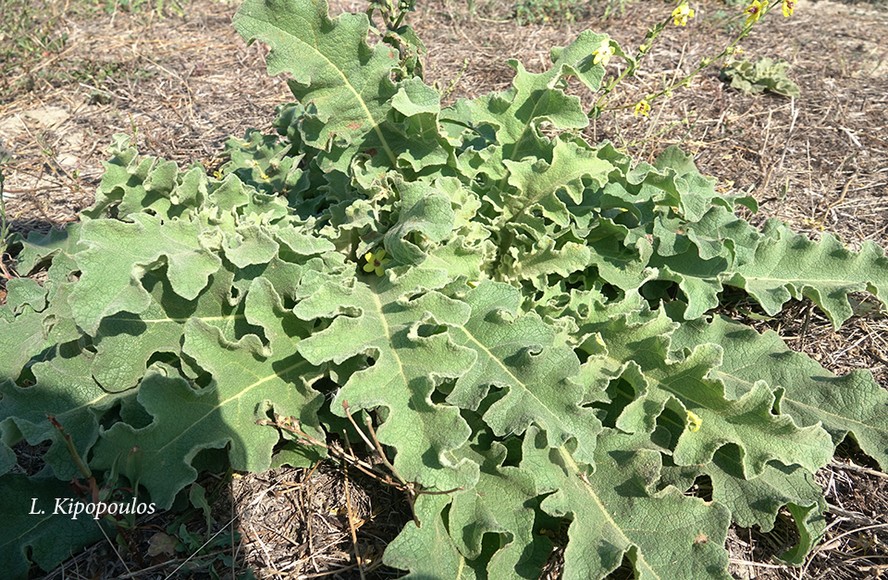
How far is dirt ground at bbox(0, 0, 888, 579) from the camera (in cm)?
234

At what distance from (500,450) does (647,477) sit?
0.49 meters

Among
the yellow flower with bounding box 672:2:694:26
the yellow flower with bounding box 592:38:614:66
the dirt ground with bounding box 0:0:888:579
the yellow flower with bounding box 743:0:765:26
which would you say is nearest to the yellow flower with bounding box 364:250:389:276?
A: the dirt ground with bounding box 0:0:888:579

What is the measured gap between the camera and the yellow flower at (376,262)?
266cm

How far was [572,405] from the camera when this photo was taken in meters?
2.08

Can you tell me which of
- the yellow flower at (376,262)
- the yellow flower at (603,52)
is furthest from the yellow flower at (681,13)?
the yellow flower at (376,262)

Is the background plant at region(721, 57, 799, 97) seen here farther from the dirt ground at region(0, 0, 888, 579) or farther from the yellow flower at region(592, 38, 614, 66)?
the yellow flower at region(592, 38, 614, 66)

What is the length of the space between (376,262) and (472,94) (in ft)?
8.22

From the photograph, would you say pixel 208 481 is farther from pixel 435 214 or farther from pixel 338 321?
pixel 435 214

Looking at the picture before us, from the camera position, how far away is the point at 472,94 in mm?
4797

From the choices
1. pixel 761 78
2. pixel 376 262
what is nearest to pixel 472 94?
pixel 761 78

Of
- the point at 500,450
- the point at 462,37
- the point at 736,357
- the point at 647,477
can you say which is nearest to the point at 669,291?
the point at 736,357

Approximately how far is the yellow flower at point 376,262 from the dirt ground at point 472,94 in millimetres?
800

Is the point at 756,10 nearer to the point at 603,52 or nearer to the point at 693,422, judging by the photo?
the point at 603,52

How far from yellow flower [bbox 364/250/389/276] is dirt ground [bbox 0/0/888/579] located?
800mm
